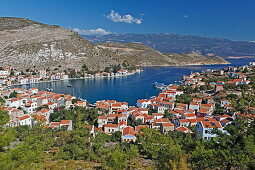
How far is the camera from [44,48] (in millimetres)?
77562

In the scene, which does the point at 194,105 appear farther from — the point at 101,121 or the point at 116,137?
the point at 116,137

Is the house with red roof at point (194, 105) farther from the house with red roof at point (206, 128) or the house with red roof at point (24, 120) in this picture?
the house with red roof at point (24, 120)

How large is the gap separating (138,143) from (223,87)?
28859 mm

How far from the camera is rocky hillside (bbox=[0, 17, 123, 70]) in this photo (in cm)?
7275

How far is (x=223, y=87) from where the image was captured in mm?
39656

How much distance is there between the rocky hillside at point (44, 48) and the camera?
72.8 metres

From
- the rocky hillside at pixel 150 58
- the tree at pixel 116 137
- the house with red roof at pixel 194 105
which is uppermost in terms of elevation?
the rocky hillside at pixel 150 58

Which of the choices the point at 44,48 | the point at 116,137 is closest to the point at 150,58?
the point at 44,48

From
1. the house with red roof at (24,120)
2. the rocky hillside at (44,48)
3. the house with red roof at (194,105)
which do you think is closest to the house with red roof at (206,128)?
the house with red roof at (194,105)

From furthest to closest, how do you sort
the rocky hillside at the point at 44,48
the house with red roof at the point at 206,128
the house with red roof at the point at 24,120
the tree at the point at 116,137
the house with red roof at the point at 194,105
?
the rocky hillside at the point at 44,48, the house with red roof at the point at 194,105, the house with red roof at the point at 24,120, the tree at the point at 116,137, the house with red roof at the point at 206,128

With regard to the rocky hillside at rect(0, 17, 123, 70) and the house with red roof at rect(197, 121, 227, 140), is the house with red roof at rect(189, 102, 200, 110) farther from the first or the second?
the rocky hillside at rect(0, 17, 123, 70)

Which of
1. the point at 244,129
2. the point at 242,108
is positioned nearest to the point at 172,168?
the point at 244,129

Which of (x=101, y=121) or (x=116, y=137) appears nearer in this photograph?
(x=116, y=137)

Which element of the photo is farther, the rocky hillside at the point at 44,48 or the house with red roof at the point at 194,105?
the rocky hillside at the point at 44,48
